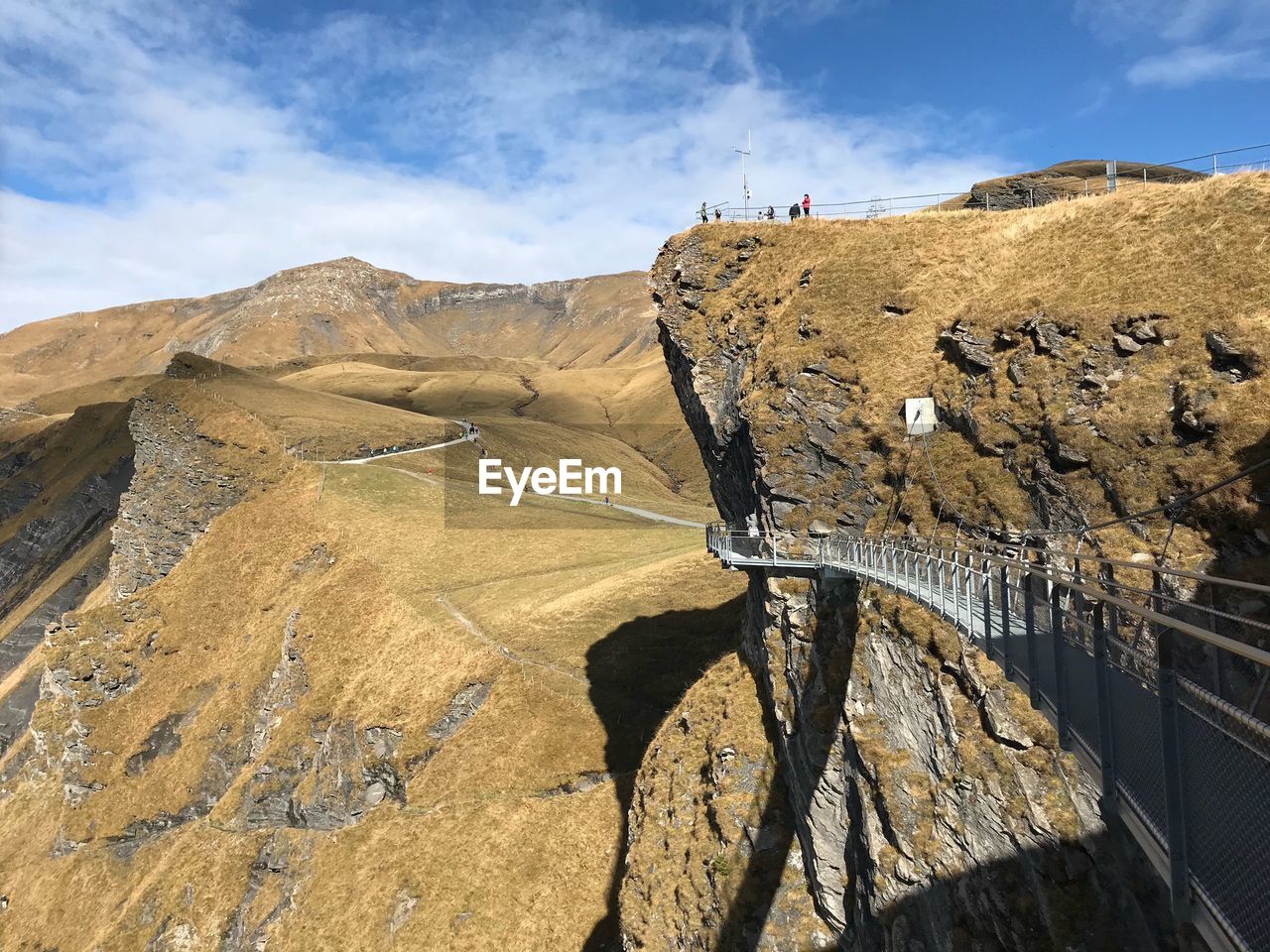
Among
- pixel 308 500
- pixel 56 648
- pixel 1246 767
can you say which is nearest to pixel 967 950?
pixel 1246 767

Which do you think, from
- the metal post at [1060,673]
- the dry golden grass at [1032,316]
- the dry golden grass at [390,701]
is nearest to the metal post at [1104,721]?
the metal post at [1060,673]

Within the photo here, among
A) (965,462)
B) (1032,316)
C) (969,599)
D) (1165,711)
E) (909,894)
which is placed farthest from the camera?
(1032,316)

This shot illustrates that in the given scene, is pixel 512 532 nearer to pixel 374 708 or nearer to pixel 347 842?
pixel 374 708

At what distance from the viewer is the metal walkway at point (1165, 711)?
5703 millimetres

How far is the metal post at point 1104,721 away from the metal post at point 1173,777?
1.59m

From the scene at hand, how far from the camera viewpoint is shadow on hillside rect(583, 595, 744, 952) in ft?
140

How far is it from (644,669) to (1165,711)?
43.0 m

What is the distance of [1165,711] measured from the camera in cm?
684

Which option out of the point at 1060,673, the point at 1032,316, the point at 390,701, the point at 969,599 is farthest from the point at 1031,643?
the point at 390,701

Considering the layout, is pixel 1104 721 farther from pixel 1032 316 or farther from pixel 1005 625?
pixel 1032 316

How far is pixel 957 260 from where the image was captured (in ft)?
107

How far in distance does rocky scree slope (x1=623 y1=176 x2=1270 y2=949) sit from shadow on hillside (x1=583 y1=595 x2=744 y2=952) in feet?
35.8

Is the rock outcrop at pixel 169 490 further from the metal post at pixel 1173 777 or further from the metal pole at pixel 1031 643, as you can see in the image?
the metal post at pixel 1173 777

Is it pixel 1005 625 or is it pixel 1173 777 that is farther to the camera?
pixel 1005 625
